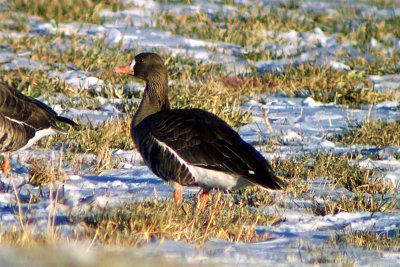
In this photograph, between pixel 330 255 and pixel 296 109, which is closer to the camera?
pixel 330 255

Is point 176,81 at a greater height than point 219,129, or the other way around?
point 219,129

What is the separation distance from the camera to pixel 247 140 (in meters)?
7.73

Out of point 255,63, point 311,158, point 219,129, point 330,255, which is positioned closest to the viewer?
point 330,255

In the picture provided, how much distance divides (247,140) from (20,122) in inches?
114

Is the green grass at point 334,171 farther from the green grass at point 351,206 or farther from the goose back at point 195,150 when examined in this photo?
the goose back at point 195,150

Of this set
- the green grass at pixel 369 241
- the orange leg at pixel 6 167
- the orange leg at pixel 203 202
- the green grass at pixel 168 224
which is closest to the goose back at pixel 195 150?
the orange leg at pixel 203 202

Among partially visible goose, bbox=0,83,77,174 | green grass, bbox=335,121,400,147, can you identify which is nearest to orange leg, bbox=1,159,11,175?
partially visible goose, bbox=0,83,77,174

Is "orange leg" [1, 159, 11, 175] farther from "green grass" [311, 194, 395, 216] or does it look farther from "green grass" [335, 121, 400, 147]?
"green grass" [335, 121, 400, 147]

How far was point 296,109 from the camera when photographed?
30.6ft

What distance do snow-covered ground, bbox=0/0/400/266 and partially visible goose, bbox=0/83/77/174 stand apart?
23 centimetres

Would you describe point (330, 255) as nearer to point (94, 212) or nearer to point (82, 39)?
point (94, 212)

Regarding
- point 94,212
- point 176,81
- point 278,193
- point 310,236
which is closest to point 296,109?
point 176,81

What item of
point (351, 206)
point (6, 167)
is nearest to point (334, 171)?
point (351, 206)

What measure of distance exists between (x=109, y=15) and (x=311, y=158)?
932cm
